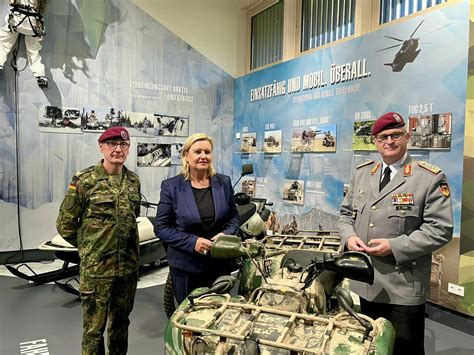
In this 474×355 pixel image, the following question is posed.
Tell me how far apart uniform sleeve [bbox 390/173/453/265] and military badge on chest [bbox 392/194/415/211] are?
0.06m

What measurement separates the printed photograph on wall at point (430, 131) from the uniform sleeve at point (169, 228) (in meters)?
2.46

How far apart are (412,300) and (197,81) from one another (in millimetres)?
5312

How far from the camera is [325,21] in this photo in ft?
17.0

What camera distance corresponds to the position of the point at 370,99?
4.27m

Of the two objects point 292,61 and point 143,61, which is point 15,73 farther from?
point 292,61

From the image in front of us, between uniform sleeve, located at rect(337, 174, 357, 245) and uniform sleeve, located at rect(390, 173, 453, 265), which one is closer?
uniform sleeve, located at rect(390, 173, 453, 265)

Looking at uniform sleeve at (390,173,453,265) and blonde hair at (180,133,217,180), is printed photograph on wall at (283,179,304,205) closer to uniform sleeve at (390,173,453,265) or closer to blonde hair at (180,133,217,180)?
blonde hair at (180,133,217,180)

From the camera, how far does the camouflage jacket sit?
228cm

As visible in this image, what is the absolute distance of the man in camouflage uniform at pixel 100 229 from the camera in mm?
2277

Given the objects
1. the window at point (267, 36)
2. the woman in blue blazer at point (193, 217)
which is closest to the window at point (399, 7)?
the window at point (267, 36)

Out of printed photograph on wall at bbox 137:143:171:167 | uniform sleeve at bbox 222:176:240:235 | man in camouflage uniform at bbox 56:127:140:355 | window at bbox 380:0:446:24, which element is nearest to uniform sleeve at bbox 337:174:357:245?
uniform sleeve at bbox 222:176:240:235

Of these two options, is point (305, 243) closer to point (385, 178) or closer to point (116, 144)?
point (385, 178)

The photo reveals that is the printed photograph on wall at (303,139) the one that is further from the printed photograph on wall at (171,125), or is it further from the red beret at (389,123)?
the red beret at (389,123)

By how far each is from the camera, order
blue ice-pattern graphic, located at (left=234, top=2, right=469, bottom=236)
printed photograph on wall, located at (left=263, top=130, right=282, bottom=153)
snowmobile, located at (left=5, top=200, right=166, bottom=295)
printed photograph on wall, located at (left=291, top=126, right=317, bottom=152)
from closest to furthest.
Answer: blue ice-pattern graphic, located at (left=234, top=2, right=469, bottom=236), snowmobile, located at (left=5, top=200, right=166, bottom=295), printed photograph on wall, located at (left=291, top=126, right=317, bottom=152), printed photograph on wall, located at (left=263, top=130, right=282, bottom=153)
